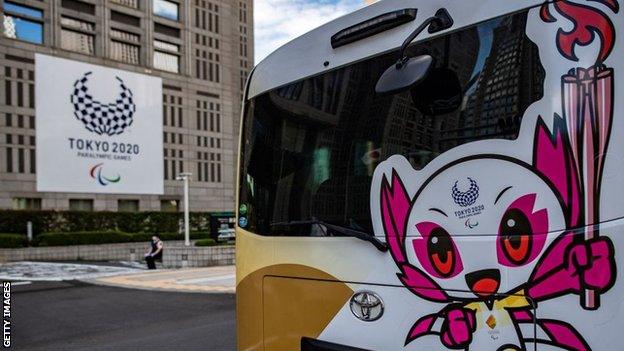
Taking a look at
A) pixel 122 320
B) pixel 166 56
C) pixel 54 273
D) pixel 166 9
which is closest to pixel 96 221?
pixel 54 273

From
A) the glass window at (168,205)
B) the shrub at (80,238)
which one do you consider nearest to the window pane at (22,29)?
the glass window at (168,205)

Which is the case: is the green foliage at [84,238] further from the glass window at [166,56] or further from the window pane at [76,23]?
the glass window at [166,56]

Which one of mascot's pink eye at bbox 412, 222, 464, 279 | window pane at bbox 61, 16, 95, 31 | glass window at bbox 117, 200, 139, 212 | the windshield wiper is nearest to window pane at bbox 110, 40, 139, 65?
window pane at bbox 61, 16, 95, 31

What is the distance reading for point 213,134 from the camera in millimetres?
57469

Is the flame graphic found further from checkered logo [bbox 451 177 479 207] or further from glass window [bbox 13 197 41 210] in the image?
glass window [bbox 13 197 41 210]

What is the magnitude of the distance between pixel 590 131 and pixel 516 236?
453mm

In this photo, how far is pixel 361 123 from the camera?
8.43 feet

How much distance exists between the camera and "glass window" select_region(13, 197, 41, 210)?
42219 millimetres

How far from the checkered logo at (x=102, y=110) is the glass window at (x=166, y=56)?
18.2ft

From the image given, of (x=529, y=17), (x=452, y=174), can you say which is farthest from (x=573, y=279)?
(x=529, y=17)

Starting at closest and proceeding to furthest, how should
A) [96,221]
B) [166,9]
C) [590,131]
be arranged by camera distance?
[590,131], [96,221], [166,9]

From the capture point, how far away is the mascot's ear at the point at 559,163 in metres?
1.91

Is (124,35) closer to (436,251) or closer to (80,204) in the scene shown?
(80,204)

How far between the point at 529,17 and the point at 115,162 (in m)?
48.9
